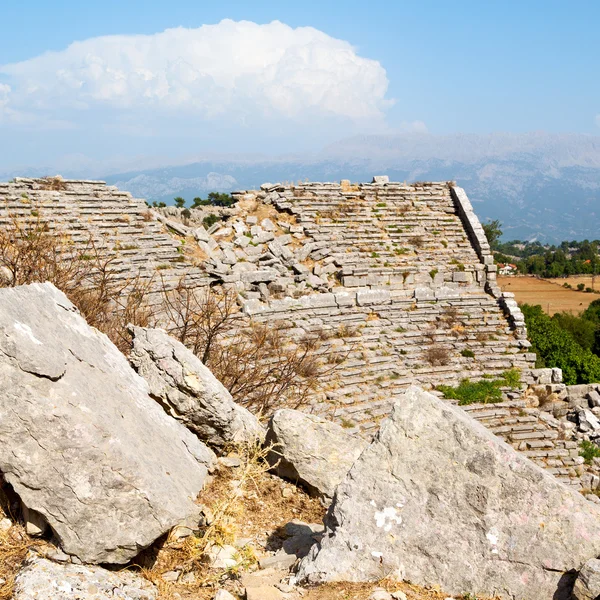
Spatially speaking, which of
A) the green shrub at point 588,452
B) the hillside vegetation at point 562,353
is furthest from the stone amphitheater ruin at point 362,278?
the hillside vegetation at point 562,353

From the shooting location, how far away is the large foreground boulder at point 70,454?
337 centimetres

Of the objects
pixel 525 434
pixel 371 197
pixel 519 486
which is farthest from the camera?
pixel 371 197

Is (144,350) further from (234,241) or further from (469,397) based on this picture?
(234,241)

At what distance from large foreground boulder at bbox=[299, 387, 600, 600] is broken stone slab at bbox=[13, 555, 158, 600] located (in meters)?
0.96

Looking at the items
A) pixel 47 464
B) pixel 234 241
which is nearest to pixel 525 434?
pixel 234 241

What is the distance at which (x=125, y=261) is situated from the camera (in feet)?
47.5

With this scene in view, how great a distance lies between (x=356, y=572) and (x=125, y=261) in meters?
12.1

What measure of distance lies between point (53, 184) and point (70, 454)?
1477 cm

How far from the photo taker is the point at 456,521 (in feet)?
11.8

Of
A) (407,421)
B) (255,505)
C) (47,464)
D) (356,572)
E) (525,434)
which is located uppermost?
(407,421)

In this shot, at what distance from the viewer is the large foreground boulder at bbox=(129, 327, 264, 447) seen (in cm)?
499

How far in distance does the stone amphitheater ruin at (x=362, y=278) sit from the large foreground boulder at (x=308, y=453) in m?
6.53

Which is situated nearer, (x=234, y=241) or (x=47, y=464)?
(x=47, y=464)

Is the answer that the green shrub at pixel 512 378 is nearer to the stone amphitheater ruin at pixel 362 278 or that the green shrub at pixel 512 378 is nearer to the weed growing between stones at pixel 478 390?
the weed growing between stones at pixel 478 390
